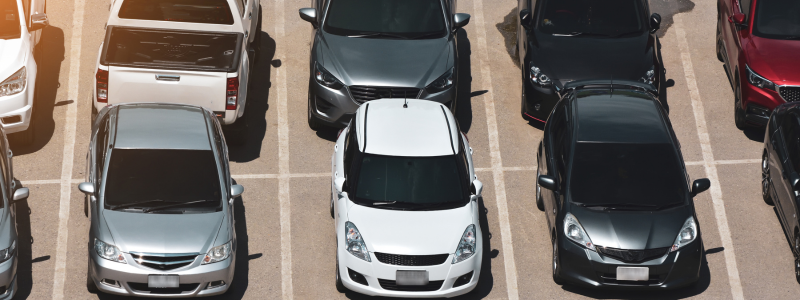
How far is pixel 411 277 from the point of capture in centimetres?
1250

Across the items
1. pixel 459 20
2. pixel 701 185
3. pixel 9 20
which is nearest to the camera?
pixel 701 185

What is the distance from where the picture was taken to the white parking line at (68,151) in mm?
13164

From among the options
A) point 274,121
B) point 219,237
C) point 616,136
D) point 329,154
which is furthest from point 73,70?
point 616,136

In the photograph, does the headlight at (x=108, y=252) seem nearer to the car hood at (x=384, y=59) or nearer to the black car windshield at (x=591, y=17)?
the car hood at (x=384, y=59)

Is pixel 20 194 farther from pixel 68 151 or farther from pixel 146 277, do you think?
pixel 68 151

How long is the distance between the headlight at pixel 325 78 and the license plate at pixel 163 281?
4136 millimetres

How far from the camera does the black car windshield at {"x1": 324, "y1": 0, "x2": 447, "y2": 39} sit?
1597 centimetres

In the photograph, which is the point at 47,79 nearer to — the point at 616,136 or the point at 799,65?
the point at 616,136

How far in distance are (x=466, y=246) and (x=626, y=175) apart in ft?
7.28

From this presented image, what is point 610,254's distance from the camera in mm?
12711

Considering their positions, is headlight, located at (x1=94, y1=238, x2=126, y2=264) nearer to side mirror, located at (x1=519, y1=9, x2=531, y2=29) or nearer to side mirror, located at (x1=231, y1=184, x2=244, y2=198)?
side mirror, located at (x1=231, y1=184, x2=244, y2=198)

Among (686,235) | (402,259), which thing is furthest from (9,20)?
(686,235)

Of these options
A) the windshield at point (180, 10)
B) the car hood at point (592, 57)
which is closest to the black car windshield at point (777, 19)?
the car hood at point (592, 57)

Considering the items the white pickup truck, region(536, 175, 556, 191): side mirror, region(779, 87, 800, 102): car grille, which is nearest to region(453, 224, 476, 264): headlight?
region(536, 175, 556, 191): side mirror
